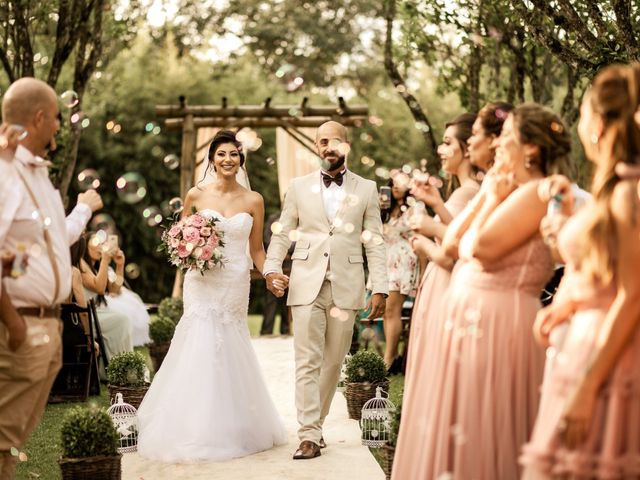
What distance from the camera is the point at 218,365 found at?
24.2 ft

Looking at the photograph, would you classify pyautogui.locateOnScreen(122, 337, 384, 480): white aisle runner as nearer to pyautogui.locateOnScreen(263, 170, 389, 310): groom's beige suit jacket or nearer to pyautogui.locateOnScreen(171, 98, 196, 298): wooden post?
pyautogui.locateOnScreen(263, 170, 389, 310): groom's beige suit jacket

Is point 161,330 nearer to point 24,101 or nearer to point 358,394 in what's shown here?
point 358,394

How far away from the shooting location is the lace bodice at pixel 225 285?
7.52 meters

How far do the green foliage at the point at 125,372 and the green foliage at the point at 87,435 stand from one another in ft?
7.75

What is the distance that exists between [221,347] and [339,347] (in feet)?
3.04

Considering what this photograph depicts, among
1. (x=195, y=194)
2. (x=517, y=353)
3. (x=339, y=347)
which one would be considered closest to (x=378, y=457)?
(x=339, y=347)

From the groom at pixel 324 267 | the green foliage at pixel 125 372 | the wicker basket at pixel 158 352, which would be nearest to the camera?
the groom at pixel 324 267

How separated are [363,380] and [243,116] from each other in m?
8.17

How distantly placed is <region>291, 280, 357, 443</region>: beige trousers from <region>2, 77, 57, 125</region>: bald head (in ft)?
9.39

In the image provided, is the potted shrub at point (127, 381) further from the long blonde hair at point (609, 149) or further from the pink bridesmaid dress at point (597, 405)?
the long blonde hair at point (609, 149)

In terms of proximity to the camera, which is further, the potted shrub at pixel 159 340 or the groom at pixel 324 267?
the potted shrub at pixel 159 340

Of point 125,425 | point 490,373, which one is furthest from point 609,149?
point 125,425

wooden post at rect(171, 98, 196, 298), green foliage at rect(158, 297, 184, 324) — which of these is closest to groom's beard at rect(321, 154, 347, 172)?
green foliage at rect(158, 297, 184, 324)

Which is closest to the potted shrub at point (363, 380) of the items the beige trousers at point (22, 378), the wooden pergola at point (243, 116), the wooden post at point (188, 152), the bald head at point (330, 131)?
the bald head at point (330, 131)
